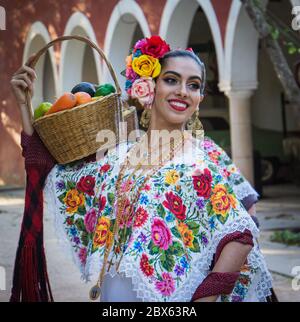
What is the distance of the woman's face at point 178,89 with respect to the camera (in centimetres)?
252

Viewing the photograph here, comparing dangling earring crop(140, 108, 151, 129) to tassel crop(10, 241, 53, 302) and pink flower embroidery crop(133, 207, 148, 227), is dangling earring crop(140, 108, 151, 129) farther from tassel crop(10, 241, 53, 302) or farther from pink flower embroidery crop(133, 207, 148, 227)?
tassel crop(10, 241, 53, 302)

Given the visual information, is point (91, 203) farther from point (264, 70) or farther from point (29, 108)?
point (264, 70)

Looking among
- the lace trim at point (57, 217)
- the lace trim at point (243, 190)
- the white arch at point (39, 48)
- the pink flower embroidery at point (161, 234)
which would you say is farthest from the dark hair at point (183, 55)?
the white arch at point (39, 48)

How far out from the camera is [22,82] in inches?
108

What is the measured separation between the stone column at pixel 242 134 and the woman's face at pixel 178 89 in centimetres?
877

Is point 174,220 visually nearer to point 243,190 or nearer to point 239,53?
point 243,190

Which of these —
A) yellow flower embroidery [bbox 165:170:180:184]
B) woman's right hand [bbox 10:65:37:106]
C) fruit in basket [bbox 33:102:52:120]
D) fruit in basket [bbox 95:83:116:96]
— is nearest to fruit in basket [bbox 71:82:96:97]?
fruit in basket [bbox 95:83:116:96]

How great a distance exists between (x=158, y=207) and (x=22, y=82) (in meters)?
0.75

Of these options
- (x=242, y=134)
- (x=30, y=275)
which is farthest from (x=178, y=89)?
(x=242, y=134)

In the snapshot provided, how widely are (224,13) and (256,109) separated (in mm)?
6194

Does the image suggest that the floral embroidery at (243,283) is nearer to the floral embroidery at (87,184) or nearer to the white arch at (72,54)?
the floral embroidery at (87,184)

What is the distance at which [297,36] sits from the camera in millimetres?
8727

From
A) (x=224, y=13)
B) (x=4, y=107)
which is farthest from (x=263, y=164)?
(x=4, y=107)

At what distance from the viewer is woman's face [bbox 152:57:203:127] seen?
252 centimetres
